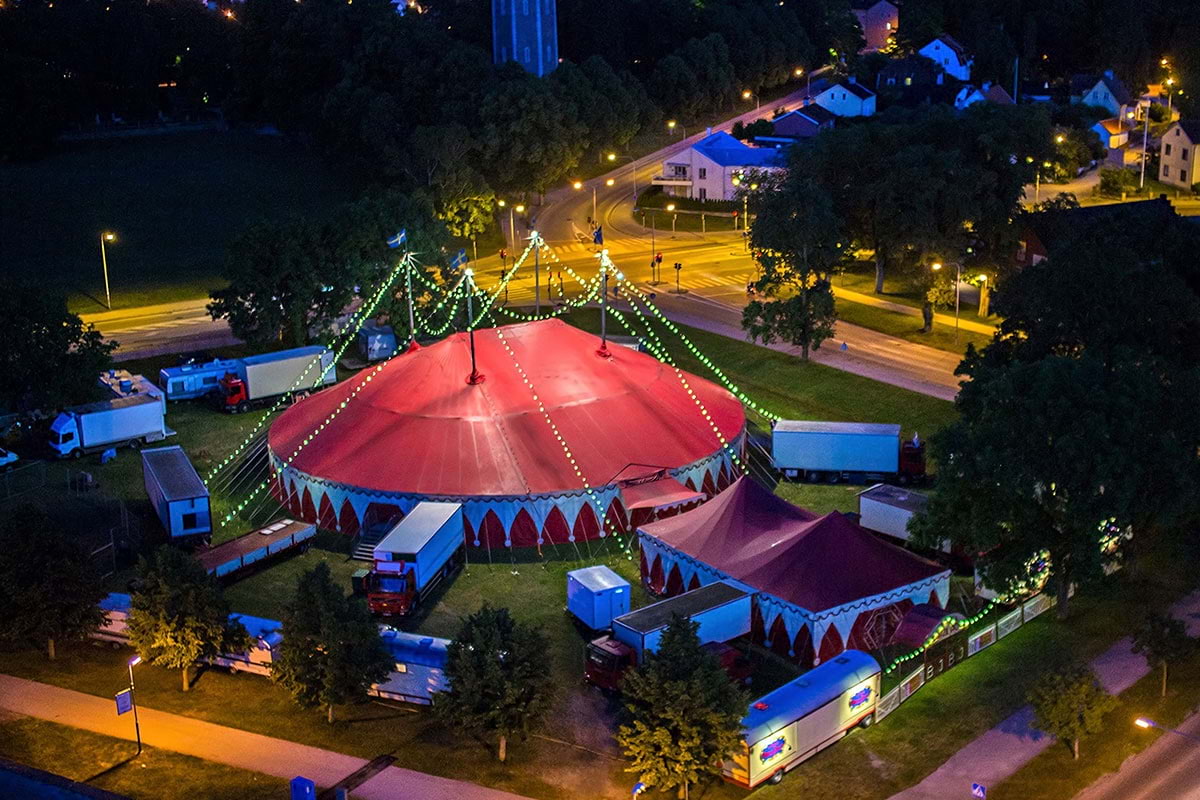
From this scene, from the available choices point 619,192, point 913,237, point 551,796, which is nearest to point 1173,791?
point 551,796

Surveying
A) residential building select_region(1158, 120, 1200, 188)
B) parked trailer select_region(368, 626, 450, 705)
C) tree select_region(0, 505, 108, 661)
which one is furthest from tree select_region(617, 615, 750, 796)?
residential building select_region(1158, 120, 1200, 188)

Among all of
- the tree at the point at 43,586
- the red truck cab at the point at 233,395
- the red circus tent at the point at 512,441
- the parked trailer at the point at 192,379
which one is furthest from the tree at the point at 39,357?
the tree at the point at 43,586

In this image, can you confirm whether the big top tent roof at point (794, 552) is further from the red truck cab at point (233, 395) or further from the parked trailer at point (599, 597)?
the red truck cab at point (233, 395)

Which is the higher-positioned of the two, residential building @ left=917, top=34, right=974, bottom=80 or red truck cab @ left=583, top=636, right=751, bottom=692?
residential building @ left=917, top=34, right=974, bottom=80

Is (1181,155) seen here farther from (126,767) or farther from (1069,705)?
(126,767)

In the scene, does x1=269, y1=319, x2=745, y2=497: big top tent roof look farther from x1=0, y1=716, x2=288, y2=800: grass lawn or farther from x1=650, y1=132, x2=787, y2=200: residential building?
x1=650, y1=132, x2=787, y2=200: residential building

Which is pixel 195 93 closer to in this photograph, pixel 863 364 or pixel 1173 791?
pixel 863 364

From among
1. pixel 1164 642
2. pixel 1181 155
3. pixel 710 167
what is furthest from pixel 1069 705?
pixel 1181 155
